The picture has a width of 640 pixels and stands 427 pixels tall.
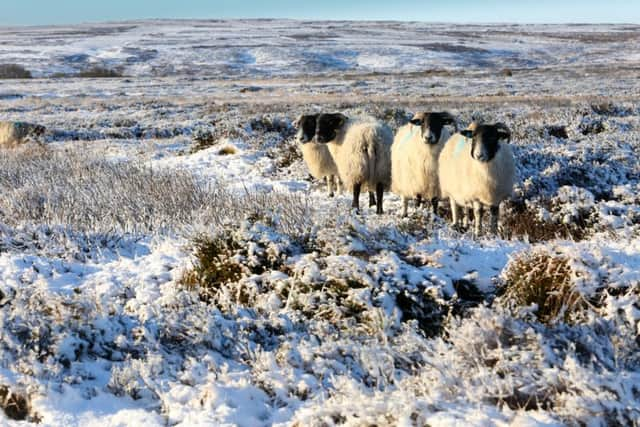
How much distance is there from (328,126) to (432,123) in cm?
219

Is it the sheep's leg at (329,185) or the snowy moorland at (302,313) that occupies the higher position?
the snowy moorland at (302,313)

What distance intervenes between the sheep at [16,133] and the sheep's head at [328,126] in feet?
38.7

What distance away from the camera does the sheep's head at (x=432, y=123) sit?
31.3 feet

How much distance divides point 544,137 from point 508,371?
1301 cm

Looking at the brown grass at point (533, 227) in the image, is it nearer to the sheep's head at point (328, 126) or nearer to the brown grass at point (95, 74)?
the sheep's head at point (328, 126)

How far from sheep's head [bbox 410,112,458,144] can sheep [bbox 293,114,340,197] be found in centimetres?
241

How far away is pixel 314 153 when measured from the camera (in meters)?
12.0

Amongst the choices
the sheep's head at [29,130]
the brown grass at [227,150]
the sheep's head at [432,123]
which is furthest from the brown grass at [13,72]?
the sheep's head at [432,123]

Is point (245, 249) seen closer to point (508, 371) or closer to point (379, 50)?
point (508, 371)

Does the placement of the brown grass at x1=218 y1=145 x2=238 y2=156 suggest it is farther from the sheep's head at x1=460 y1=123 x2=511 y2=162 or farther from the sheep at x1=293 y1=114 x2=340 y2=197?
the sheep's head at x1=460 y1=123 x2=511 y2=162

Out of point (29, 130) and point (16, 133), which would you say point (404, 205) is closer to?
point (16, 133)

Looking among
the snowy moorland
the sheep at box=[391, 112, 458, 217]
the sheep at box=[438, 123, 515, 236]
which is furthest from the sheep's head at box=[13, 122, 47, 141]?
the sheep at box=[438, 123, 515, 236]

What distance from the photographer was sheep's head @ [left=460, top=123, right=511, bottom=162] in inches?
320

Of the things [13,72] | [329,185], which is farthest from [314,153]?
[13,72]
